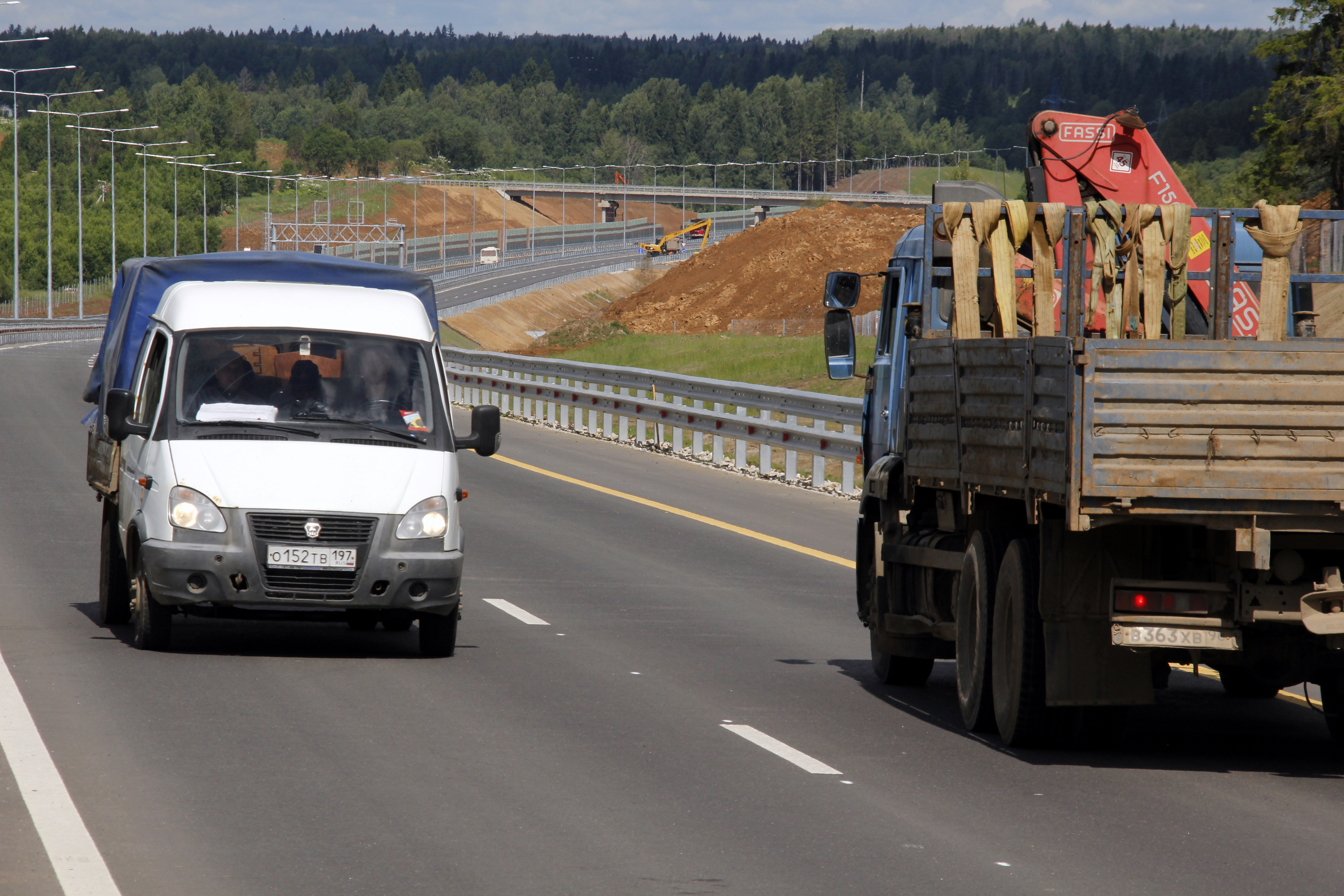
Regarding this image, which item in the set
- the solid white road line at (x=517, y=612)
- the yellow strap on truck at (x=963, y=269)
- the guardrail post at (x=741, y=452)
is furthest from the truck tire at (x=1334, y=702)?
the guardrail post at (x=741, y=452)

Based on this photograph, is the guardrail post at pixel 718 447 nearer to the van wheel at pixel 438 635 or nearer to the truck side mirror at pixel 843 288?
the truck side mirror at pixel 843 288

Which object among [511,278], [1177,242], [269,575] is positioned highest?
[1177,242]

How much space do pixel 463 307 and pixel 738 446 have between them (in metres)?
73.5

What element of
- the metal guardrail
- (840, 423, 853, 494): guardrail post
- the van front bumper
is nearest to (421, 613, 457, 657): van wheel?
the van front bumper

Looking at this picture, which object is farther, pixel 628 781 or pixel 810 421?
pixel 810 421

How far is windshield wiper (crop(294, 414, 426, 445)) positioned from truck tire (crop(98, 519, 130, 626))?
1.39 m

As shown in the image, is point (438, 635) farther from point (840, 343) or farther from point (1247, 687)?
point (1247, 687)

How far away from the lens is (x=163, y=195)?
16950 cm

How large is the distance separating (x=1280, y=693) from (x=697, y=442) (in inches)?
685

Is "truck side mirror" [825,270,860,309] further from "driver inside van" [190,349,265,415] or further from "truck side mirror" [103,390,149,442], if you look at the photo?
"truck side mirror" [103,390,149,442]

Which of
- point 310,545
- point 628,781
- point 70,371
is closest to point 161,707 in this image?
point 310,545

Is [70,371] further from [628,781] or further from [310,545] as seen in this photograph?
[628,781]

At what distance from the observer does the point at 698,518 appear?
20.0 metres

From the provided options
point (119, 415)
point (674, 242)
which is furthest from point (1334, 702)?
point (674, 242)
